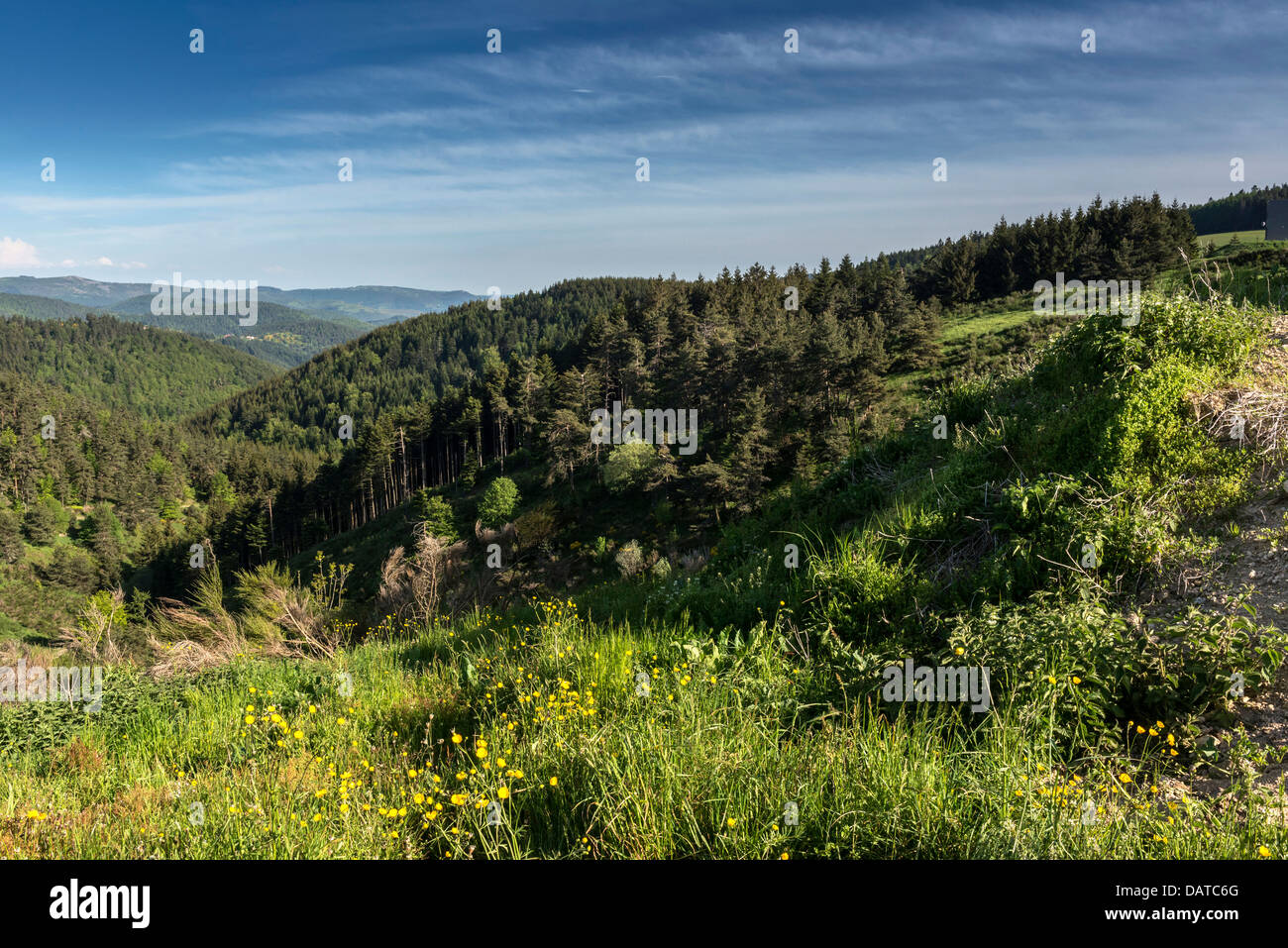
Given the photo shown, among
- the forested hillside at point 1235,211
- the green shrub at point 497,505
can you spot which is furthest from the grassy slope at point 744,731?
the forested hillside at point 1235,211

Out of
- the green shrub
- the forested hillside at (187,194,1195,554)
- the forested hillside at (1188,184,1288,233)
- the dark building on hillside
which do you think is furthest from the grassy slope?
the forested hillside at (1188,184,1288,233)

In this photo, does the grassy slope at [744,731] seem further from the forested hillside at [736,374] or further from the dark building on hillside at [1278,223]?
the dark building on hillside at [1278,223]

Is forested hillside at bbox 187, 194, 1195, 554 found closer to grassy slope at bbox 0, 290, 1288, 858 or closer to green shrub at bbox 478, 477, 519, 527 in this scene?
green shrub at bbox 478, 477, 519, 527

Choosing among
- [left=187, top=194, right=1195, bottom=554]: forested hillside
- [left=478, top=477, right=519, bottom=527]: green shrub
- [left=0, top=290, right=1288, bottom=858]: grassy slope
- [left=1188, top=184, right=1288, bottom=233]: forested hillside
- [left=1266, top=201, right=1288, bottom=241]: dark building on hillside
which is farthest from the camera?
[left=1188, top=184, right=1288, bottom=233]: forested hillside

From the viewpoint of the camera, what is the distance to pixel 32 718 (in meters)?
5.49

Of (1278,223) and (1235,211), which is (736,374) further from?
(1235,211)

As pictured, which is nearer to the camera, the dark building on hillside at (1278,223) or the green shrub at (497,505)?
the dark building on hillside at (1278,223)

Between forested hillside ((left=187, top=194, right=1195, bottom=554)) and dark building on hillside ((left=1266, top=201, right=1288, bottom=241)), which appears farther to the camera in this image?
dark building on hillside ((left=1266, top=201, right=1288, bottom=241))

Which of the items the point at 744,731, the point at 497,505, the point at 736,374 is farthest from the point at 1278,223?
the point at 744,731

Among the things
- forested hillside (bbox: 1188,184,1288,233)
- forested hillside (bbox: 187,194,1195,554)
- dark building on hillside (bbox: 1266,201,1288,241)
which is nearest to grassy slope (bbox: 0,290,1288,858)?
forested hillside (bbox: 187,194,1195,554)

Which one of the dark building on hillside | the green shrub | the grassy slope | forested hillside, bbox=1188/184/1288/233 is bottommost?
the green shrub

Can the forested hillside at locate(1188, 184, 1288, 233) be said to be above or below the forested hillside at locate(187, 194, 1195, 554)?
above

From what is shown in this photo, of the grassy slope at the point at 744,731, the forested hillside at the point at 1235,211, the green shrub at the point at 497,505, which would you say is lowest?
the green shrub at the point at 497,505

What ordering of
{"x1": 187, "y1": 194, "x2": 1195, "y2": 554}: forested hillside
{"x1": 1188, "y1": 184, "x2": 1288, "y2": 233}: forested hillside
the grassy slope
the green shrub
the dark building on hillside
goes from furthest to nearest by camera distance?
1. {"x1": 1188, "y1": 184, "x2": 1288, "y2": 233}: forested hillside
2. the green shrub
3. the dark building on hillside
4. {"x1": 187, "y1": 194, "x2": 1195, "y2": 554}: forested hillside
5. the grassy slope
